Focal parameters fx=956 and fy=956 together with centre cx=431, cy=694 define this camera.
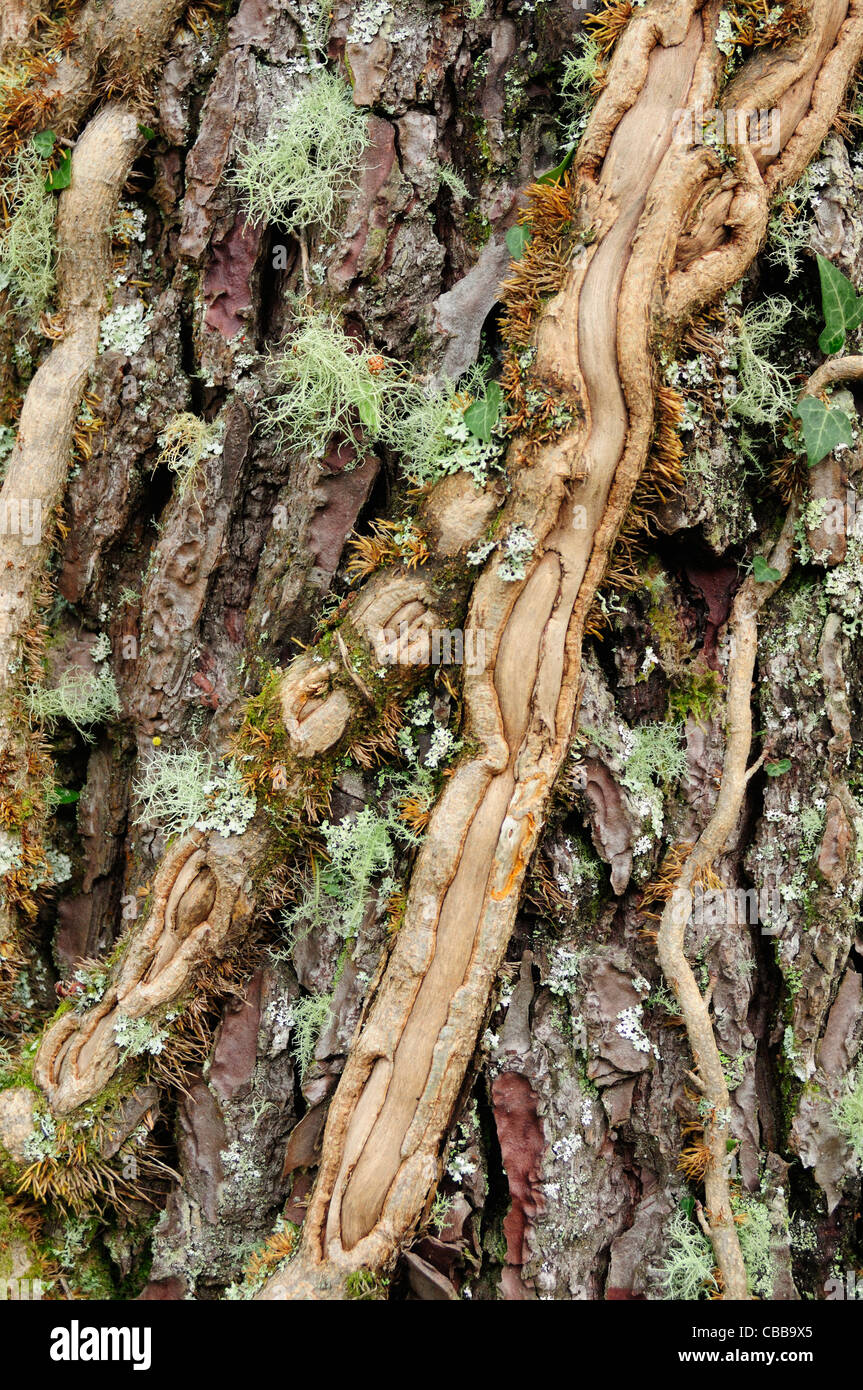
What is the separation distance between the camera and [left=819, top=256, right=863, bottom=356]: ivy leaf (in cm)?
271

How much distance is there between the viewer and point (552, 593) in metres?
2.52

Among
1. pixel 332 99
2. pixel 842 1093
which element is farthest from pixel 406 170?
pixel 842 1093

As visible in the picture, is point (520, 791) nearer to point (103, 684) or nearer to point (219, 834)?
point (219, 834)

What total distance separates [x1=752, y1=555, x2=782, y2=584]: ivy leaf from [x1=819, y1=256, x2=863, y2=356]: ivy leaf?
2.08 ft

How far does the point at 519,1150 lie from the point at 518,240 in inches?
96.3

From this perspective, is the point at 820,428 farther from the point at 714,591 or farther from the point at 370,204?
the point at 370,204

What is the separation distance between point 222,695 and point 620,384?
1.38m

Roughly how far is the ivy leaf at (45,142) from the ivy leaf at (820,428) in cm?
232

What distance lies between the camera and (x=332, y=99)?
2.64m

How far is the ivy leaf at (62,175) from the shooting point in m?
2.82

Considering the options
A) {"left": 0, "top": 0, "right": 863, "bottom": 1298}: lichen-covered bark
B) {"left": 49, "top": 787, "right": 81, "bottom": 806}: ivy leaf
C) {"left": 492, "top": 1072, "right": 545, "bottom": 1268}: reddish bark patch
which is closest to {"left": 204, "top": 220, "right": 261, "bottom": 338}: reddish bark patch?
{"left": 0, "top": 0, "right": 863, "bottom": 1298}: lichen-covered bark

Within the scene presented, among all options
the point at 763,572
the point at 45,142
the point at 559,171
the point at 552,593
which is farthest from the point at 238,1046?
the point at 45,142

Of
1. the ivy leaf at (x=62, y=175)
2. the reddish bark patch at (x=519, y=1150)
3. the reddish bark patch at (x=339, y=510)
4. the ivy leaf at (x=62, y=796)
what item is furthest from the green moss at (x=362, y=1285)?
the ivy leaf at (x=62, y=175)

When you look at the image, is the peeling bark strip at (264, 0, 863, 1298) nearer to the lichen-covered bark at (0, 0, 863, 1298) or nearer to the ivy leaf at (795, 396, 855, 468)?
the lichen-covered bark at (0, 0, 863, 1298)
